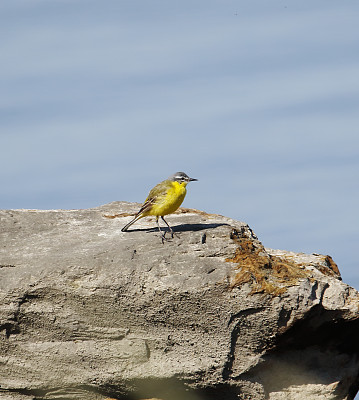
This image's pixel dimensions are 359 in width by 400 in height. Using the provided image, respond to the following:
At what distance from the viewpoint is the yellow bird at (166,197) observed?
1392 cm

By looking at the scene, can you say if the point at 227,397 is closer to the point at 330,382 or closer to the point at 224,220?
the point at 330,382

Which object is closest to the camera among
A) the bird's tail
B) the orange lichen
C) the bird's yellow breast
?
the orange lichen

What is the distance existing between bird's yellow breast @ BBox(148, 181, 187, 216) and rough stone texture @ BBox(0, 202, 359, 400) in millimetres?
894

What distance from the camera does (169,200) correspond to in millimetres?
13875

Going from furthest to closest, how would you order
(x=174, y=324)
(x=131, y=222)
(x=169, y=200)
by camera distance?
(x=131, y=222)
(x=169, y=200)
(x=174, y=324)

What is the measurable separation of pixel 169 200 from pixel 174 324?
8.99 ft

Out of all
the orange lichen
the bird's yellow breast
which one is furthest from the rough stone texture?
the bird's yellow breast

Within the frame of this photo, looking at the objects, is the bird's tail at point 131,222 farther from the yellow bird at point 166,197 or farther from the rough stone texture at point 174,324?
the rough stone texture at point 174,324

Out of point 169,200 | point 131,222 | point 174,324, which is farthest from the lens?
point 131,222

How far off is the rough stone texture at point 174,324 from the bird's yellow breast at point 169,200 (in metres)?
0.89

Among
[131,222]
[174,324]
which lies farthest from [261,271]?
[131,222]

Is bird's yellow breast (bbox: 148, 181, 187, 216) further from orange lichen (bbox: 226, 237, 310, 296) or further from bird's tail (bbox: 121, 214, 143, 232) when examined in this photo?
orange lichen (bbox: 226, 237, 310, 296)

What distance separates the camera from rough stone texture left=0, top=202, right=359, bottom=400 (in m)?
12.0

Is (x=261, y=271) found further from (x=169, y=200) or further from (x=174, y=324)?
(x=169, y=200)
